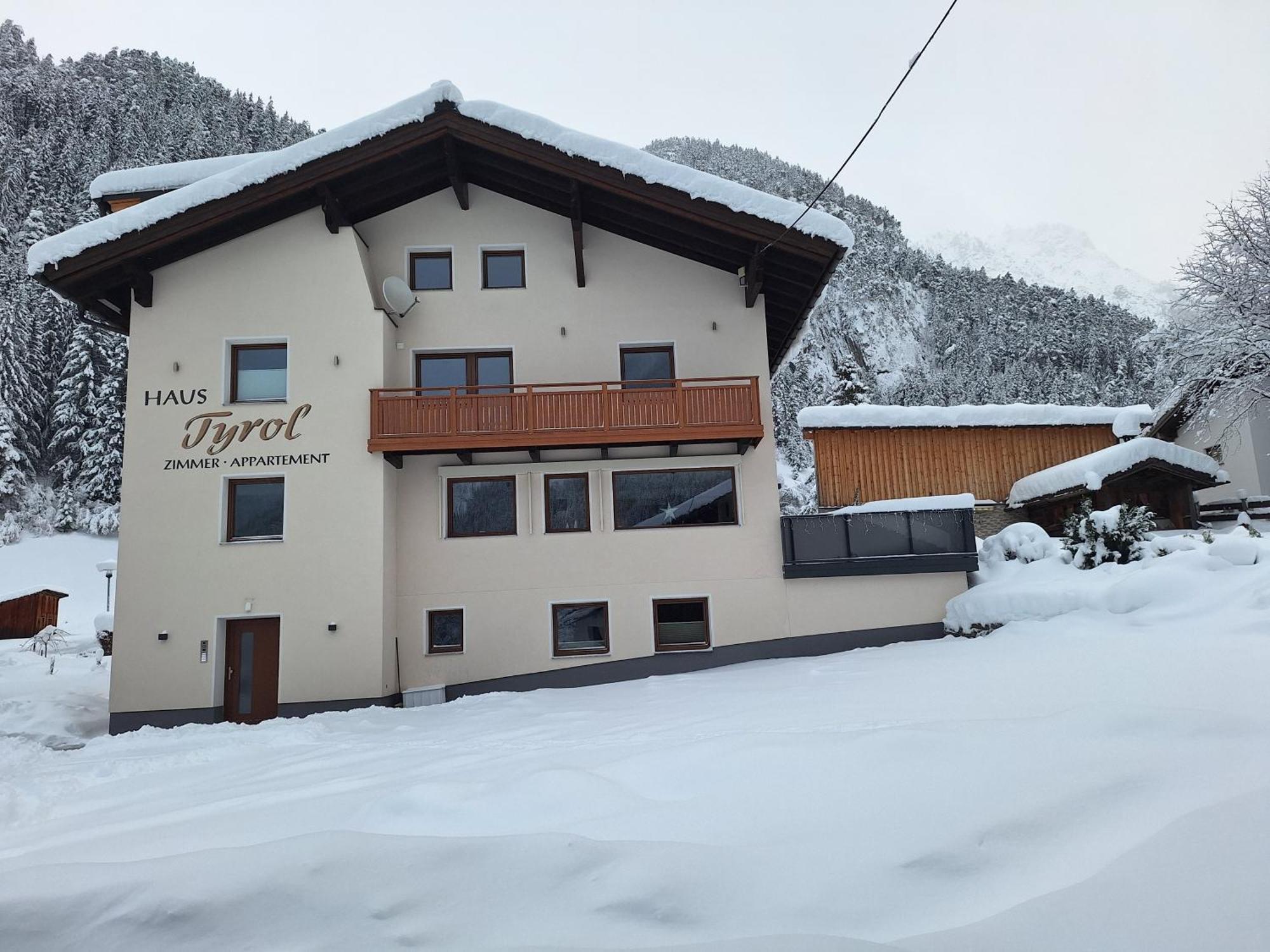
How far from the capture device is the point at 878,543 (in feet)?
49.8

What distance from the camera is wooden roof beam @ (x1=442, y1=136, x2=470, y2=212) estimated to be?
14.6 meters

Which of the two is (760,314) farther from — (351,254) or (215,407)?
(215,407)

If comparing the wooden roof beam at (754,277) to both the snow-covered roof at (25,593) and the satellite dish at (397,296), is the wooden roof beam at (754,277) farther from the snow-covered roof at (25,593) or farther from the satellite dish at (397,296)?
the snow-covered roof at (25,593)

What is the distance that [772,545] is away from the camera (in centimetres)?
1509

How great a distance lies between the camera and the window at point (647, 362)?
51.7 ft

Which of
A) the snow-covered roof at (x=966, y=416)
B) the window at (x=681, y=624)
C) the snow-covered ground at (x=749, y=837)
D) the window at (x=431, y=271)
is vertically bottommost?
the snow-covered ground at (x=749, y=837)

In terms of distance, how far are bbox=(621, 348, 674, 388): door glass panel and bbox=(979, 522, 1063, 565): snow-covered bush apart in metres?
7.40

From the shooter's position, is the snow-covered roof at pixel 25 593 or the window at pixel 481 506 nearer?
the window at pixel 481 506

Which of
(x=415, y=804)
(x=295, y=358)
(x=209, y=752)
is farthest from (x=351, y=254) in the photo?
(x=415, y=804)

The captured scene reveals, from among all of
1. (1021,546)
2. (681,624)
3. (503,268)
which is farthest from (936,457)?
(503,268)

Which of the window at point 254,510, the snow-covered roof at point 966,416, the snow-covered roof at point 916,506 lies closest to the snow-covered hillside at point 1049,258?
the snow-covered roof at point 966,416

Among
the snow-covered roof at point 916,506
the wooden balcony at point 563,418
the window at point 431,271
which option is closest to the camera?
the wooden balcony at point 563,418

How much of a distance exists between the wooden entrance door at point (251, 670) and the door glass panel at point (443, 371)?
5.37m

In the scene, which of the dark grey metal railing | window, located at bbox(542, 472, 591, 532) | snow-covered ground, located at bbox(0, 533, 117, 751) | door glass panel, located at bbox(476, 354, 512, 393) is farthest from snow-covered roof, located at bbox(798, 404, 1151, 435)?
snow-covered ground, located at bbox(0, 533, 117, 751)
